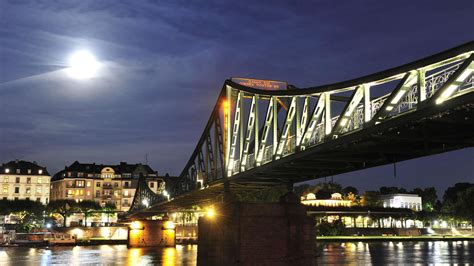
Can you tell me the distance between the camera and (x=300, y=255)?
127 ft

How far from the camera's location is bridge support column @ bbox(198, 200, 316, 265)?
126ft

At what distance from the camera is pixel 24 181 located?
17875 centimetres

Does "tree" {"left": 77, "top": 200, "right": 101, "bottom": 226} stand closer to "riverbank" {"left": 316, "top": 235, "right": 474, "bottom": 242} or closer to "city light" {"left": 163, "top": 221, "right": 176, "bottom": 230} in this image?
"city light" {"left": 163, "top": 221, "right": 176, "bottom": 230}

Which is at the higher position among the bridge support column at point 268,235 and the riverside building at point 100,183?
the riverside building at point 100,183

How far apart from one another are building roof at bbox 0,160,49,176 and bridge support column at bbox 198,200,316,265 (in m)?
154

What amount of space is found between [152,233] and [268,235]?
84229 mm

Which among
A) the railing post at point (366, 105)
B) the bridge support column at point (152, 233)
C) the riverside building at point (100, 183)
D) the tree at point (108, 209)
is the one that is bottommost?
the bridge support column at point (152, 233)

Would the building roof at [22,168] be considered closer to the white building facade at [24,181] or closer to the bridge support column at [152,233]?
the white building facade at [24,181]

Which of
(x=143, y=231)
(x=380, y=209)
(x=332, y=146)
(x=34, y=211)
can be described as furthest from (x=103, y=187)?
(x=332, y=146)

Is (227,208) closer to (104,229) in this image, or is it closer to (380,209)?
(104,229)

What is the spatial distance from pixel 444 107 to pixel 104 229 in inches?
5153

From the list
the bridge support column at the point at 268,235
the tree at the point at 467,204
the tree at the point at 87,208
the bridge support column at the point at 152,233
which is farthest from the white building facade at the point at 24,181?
the bridge support column at the point at 268,235

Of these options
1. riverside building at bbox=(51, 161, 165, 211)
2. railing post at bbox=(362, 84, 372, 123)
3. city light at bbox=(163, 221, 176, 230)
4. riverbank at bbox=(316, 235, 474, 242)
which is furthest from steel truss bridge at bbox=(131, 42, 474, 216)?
riverside building at bbox=(51, 161, 165, 211)

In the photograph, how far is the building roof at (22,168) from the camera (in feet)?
584
